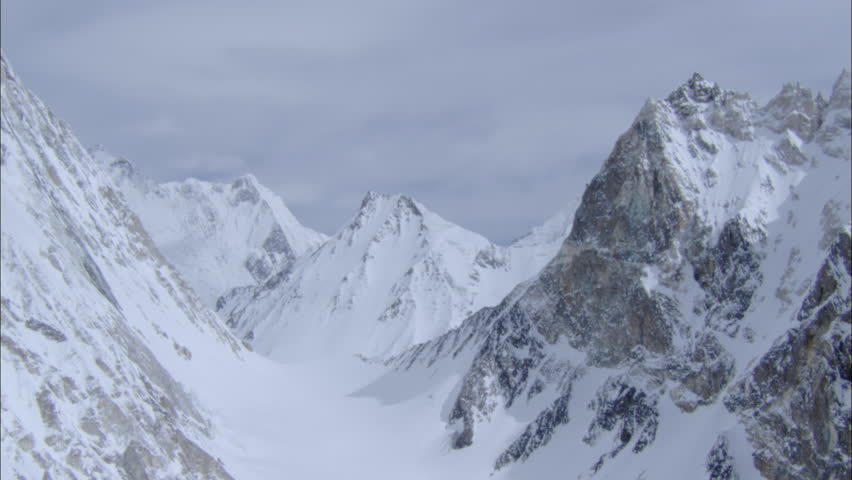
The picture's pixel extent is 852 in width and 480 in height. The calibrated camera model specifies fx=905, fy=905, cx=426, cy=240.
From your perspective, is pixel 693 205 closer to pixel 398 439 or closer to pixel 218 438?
pixel 398 439

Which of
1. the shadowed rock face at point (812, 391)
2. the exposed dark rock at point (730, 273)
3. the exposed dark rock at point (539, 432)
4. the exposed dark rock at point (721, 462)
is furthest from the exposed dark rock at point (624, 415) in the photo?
the shadowed rock face at point (812, 391)

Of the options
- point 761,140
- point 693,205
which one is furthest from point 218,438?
point 761,140

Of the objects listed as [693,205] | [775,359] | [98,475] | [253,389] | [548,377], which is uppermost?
[253,389]

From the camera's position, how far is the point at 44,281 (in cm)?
9062

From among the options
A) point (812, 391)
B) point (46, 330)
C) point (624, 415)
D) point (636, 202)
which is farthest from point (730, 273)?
point (46, 330)

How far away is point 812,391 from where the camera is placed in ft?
287

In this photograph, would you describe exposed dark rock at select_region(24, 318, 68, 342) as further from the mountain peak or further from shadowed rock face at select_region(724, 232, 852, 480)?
the mountain peak

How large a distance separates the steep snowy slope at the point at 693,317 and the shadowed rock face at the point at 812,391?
185 mm

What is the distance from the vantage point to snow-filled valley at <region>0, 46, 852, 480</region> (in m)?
86.4

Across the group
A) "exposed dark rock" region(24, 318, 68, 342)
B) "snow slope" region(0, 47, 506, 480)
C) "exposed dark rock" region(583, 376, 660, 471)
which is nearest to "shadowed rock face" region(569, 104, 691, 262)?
"exposed dark rock" region(583, 376, 660, 471)

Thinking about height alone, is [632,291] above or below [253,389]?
below

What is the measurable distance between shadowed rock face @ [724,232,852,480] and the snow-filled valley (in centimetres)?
25

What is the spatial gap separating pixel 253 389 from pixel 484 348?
162 ft

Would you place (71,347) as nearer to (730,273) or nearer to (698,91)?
(730,273)
